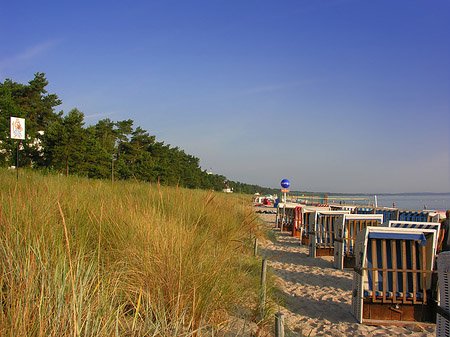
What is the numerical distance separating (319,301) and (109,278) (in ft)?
11.5

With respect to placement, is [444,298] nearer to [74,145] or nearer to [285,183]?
[285,183]

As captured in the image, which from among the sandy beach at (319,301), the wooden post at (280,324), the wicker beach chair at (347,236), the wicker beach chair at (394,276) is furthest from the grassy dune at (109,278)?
the wicker beach chair at (347,236)

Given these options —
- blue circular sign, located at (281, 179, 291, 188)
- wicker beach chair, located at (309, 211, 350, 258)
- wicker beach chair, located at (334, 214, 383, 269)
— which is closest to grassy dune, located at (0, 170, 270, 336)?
wicker beach chair, located at (334, 214, 383, 269)

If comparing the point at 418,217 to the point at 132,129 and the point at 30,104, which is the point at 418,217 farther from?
the point at 132,129

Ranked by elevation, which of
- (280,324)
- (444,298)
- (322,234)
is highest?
(280,324)

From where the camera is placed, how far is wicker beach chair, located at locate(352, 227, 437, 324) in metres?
3.81

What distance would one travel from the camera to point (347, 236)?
22.1 ft

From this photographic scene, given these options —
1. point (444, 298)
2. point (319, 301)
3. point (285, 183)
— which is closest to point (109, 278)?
point (444, 298)

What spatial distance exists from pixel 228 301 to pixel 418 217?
8.50 m

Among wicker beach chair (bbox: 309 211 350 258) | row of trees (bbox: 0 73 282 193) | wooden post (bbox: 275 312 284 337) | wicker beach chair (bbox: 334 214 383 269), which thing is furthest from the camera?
row of trees (bbox: 0 73 282 193)

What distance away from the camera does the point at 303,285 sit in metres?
5.61

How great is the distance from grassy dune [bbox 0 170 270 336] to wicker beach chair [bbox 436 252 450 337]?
5.22 ft

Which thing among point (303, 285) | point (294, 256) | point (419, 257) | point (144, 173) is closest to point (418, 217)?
point (294, 256)

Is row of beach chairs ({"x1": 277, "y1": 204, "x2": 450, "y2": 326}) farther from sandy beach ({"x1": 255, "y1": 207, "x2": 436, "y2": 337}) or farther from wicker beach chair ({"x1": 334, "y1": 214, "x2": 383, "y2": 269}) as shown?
wicker beach chair ({"x1": 334, "y1": 214, "x2": 383, "y2": 269})
